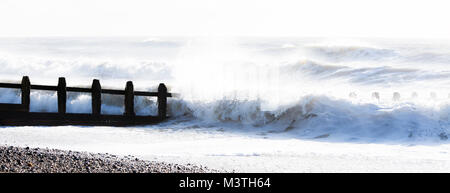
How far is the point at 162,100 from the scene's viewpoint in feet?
57.0

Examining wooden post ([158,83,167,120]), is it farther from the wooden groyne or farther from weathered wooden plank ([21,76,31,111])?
weathered wooden plank ([21,76,31,111])

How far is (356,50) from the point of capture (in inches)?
1550

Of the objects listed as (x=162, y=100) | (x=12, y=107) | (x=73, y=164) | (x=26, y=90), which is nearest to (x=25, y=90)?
(x=26, y=90)

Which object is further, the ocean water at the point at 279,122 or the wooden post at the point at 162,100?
the wooden post at the point at 162,100

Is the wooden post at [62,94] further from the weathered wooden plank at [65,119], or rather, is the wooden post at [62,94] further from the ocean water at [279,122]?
the ocean water at [279,122]

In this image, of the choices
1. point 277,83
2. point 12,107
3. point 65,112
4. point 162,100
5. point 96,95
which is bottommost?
point 65,112

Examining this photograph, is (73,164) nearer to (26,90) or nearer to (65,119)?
(65,119)

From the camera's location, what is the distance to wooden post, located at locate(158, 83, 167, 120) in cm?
1731

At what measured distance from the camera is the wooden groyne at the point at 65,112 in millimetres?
16609

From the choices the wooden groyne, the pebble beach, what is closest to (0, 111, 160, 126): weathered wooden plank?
the wooden groyne

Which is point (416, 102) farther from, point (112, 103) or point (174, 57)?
point (174, 57)

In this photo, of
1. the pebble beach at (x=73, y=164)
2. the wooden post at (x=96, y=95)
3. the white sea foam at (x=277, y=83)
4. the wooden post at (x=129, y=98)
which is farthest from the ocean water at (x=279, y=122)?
the pebble beach at (x=73, y=164)

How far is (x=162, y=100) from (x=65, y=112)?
8.18 ft
